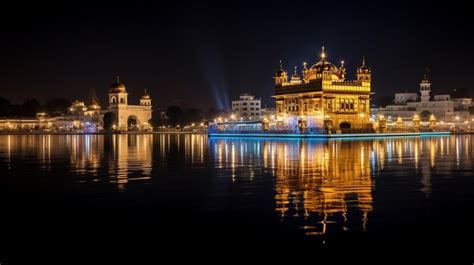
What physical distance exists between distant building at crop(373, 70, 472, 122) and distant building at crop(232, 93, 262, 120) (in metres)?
26.8

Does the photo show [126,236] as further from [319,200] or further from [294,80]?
[294,80]

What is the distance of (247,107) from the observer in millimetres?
134750

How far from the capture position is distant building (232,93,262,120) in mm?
133250

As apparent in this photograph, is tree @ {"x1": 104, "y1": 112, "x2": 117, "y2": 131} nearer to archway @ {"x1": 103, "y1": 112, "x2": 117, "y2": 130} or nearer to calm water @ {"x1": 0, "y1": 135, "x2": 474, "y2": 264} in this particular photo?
archway @ {"x1": 103, "y1": 112, "x2": 117, "y2": 130}

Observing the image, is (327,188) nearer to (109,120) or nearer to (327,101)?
(327,101)

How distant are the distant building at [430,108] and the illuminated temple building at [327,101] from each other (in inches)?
1557

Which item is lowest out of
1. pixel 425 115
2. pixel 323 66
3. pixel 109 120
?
pixel 109 120

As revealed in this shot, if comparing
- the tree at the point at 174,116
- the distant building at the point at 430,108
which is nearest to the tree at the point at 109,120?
the tree at the point at 174,116

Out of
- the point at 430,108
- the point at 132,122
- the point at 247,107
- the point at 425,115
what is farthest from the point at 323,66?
the point at 132,122

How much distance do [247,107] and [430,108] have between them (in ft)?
137

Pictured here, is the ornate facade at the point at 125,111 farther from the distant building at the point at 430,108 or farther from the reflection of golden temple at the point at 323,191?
the reflection of golden temple at the point at 323,191

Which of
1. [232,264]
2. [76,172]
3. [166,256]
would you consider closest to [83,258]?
[166,256]

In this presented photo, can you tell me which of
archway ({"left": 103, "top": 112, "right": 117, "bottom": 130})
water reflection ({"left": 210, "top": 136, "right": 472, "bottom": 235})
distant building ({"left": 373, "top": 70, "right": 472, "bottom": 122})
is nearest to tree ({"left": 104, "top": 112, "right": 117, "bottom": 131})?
archway ({"left": 103, "top": 112, "right": 117, "bottom": 130})

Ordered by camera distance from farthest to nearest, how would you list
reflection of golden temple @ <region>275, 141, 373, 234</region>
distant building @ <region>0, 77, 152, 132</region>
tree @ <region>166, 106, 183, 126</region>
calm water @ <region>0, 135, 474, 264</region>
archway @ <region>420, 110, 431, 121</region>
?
tree @ <region>166, 106, 183, 126</region> → distant building @ <region>0, 77, 152, 132</region> → archway @ <region>420, 110, 431, 121</region> → reflection of golden temple @ <region>275, 141, 373, 234</region> → calm water @ <region>0, 135, 474, 264</region>
